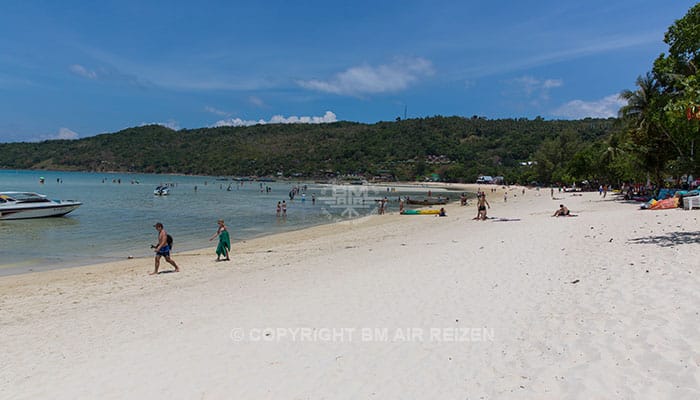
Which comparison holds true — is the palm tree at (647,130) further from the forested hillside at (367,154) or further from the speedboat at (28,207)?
the forested hillside at (367,154)

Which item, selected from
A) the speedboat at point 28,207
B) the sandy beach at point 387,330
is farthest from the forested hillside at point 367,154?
the sandy beach at point 387,330

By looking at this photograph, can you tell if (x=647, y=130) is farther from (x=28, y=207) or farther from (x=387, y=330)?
(x=28, y=207)

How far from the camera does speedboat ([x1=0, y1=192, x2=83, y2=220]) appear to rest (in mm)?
28297

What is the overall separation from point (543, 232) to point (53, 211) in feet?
101

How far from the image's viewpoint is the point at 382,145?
179 m

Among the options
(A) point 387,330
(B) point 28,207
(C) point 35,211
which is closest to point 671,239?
(A) point 387,330

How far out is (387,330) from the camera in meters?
6.31

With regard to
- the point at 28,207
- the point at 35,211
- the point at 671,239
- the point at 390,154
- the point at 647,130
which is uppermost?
the point at 390,154

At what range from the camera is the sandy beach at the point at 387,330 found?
4598 mm

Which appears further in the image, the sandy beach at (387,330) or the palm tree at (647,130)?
the palm tree at (647,130)

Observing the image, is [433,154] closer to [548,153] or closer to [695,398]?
[548,153]

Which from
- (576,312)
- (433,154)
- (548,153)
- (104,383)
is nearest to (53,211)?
(104,383)

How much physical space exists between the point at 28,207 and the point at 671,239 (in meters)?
34.1

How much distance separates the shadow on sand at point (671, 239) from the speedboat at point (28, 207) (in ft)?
109
